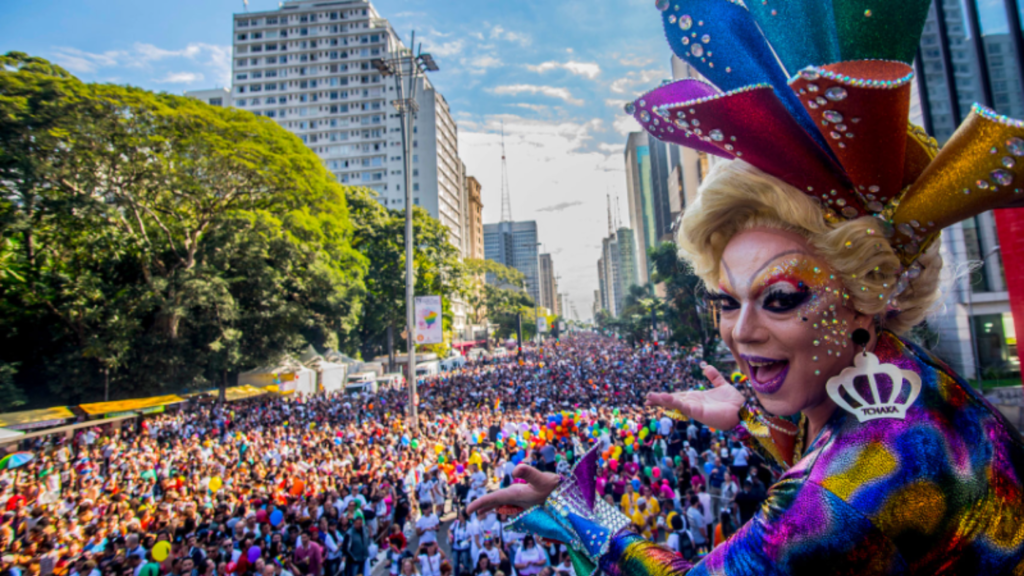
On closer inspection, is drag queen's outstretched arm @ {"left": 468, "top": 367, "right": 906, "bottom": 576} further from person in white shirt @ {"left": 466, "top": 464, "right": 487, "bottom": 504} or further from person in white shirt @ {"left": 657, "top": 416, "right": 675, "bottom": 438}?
person in white shirt @ {"left": 657, "top": 416, "right": 675, "bottom": 438}

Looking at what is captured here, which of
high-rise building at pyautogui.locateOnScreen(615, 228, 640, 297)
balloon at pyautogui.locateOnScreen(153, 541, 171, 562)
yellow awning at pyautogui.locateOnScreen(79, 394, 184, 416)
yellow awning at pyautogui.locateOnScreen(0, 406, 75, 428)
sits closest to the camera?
balloon at pyautogui.locateOnScreen(153, 541, 171, 562)

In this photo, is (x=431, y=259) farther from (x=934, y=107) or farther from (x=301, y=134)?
(x=301, y=134)

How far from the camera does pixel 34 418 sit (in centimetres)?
1554

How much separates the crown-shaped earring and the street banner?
50.9 ft

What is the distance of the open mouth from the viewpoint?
4.51ft

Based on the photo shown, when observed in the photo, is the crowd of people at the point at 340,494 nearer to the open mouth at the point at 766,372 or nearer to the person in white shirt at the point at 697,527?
the person in white shirt at the point at 697,527

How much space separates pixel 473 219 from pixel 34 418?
83.1 m

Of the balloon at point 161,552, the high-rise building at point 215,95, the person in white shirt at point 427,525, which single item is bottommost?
the person in white shirt at point 427,525

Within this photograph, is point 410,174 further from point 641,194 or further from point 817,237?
point 641,194

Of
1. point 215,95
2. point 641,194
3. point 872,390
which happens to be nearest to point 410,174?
point 872,390

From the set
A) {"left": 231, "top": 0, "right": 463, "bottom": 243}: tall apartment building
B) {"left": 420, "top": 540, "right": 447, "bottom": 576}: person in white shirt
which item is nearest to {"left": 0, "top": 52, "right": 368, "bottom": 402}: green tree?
{"left": 420, "top": 540, "right": 447, "bottom": 576}: person in white shirt

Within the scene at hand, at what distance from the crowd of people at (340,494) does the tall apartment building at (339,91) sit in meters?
56.4

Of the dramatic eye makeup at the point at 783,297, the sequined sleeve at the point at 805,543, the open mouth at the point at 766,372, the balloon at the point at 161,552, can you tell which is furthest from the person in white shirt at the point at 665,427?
the sequined sleeve at the point at 805,543

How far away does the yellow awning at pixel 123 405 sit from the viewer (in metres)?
17.1
